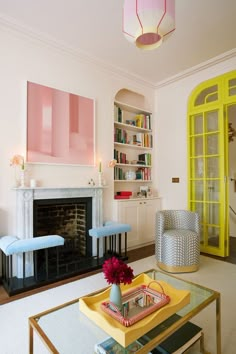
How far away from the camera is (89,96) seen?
3412mm

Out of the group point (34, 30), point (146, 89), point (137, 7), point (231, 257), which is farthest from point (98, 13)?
point (231, 257)

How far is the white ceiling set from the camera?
2.40m

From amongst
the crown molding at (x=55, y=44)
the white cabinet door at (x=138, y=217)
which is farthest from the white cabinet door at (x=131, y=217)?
the crown molding at (x=55, y=44)

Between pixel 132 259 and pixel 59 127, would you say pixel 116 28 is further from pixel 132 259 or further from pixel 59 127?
pixel 132 259

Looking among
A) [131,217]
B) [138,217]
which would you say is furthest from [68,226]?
[138,217]

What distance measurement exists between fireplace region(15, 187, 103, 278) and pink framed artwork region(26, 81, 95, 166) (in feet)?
1.46

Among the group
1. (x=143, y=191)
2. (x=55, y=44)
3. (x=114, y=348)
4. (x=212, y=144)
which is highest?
(x=55, y=44)

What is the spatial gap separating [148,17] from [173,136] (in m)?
2.93

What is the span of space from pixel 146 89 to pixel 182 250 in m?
3.02

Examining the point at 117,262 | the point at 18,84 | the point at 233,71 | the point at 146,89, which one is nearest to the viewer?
the point at 117,262

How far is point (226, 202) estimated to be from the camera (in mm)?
3447

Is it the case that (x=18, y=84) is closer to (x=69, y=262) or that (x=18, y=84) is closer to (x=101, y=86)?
(x=101, y=86)

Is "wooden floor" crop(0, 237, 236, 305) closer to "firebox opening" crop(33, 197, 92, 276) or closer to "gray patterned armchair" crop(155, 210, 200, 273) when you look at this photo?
"firebox opening" crop(33, 197, 92, 276)

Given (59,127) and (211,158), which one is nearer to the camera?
(59,127)
